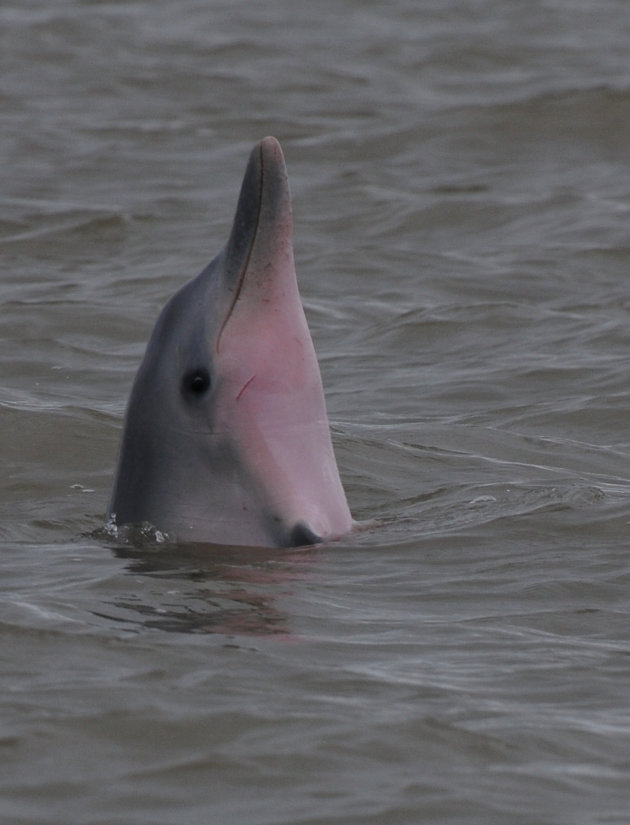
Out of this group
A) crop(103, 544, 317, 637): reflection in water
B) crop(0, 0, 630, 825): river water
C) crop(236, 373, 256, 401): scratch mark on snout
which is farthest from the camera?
crop(236, 373, 256, 401): scratch mark on snout

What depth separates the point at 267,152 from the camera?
6.48 meters

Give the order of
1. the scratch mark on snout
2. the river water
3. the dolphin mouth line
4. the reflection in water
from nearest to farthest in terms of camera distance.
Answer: the river water → the reflection in water → the dolphin mouth line → the scratch mark on snout

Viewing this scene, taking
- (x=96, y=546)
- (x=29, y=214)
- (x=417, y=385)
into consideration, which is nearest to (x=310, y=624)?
(x=96, y=546)

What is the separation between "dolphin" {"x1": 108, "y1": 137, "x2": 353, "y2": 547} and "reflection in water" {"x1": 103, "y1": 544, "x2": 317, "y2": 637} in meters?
0.09

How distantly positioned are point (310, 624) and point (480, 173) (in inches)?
435

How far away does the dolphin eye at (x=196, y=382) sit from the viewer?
21.7ft

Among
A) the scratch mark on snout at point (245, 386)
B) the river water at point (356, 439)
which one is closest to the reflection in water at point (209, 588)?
the river water at point (356, 439)

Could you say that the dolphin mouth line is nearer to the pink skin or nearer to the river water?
the pink skin

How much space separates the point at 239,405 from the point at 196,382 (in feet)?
0.55

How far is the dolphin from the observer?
6586mm

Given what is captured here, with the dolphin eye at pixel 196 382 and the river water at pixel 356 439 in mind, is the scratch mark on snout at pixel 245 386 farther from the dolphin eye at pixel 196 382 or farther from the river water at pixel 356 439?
the river water at pixel 356 439

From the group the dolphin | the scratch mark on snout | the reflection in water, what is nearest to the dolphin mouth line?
the dolphin

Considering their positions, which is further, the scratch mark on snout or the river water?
the scratch mark on snout

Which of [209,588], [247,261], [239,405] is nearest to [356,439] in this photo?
[239,405]
